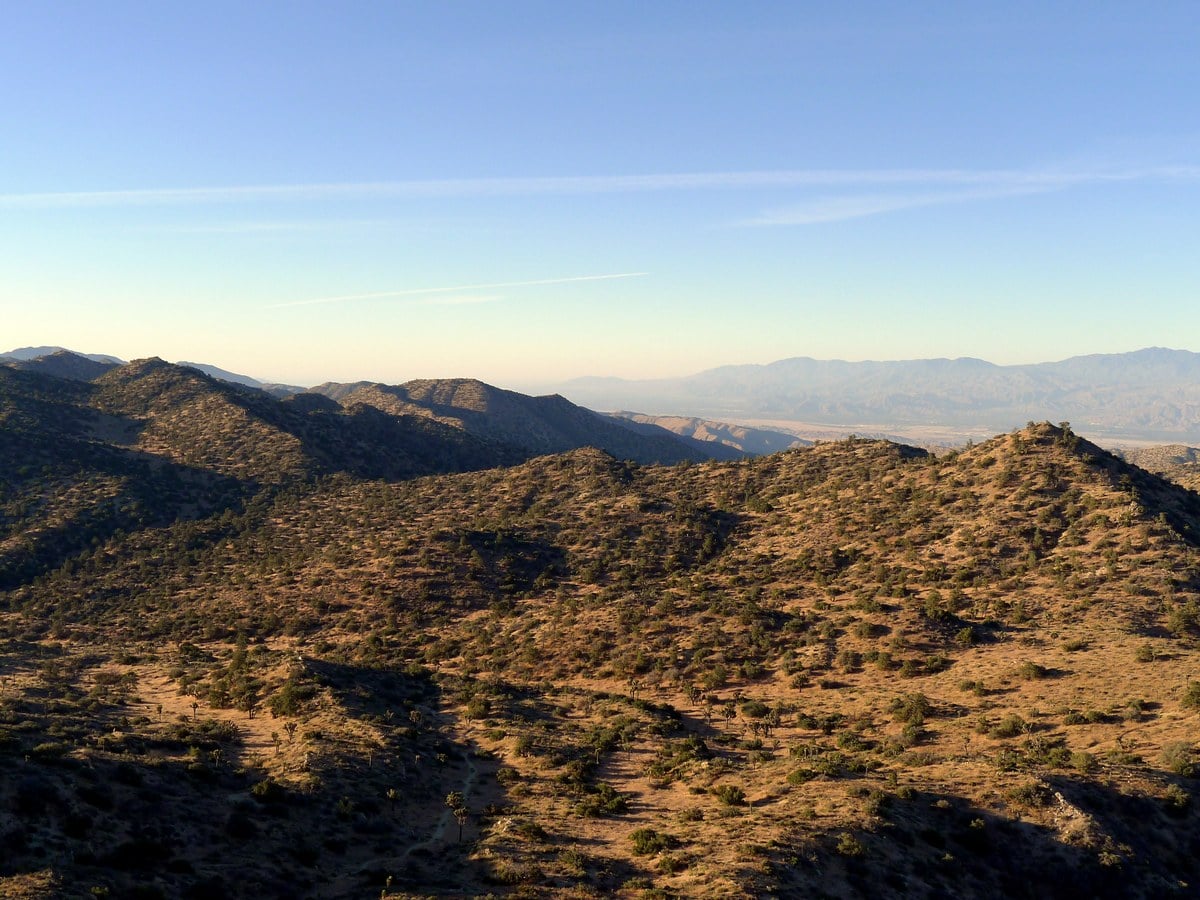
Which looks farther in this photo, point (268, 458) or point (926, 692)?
point (268, 458)

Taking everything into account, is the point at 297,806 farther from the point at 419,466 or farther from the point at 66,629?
the point at 419,466

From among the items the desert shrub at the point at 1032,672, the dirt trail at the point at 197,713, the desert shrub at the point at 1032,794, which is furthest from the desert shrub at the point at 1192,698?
the dirt trail at the point at 197,713

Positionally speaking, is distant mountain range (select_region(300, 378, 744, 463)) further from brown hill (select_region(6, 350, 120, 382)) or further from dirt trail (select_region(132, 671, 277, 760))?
dirt trail (select_region(132, 671, 277, 760))

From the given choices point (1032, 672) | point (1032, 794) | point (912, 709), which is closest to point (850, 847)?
point (1032, 794)

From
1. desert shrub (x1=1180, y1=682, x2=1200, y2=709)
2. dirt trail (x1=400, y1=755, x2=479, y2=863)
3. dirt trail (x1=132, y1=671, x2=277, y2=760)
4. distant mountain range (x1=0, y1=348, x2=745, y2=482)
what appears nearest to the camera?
dirt trail (x1=400, y1=755, x2=479, y2=863)

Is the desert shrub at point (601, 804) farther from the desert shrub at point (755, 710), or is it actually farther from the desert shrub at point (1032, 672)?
the desert shrub at point (1032, 672)

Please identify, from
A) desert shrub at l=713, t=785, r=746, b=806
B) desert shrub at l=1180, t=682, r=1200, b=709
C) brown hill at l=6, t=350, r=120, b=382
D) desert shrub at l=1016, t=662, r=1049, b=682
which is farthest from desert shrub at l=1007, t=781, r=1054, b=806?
brown hill at l=6, t=350, r=120, b=382

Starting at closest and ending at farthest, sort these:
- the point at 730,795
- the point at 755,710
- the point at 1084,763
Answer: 1. the point at 1084,763
2. the point at 730,795
3. the point at 755,710

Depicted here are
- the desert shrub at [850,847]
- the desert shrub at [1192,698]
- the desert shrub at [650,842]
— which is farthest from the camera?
the desert shrub at [1192,698]

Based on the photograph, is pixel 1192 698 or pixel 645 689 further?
pixel 645 689

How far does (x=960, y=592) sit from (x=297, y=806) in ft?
140

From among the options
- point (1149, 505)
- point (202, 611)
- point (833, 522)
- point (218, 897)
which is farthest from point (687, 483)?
point (218, 897)

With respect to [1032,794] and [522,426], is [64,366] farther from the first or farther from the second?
[1032,794]

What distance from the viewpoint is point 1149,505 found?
5103 cm
